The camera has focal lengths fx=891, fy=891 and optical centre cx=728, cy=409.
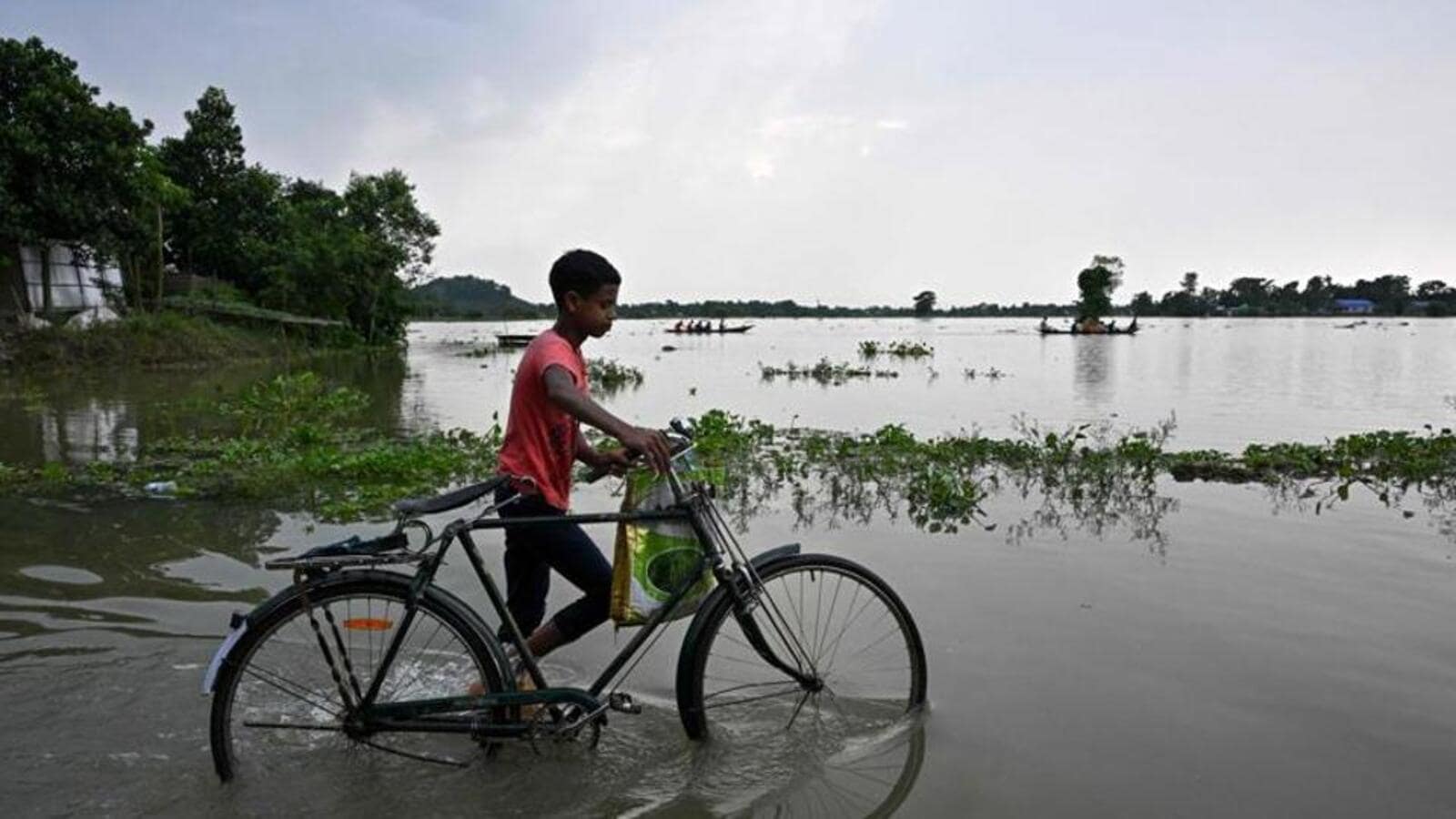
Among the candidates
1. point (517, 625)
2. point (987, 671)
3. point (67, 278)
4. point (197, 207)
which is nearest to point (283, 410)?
point (517, 625)

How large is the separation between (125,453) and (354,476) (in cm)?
389

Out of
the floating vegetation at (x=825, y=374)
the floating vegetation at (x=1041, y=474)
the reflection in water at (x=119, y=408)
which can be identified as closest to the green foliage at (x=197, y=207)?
the reflection in water at (x=119, y=408)

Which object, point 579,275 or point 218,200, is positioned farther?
point 218,200

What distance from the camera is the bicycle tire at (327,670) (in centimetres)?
331

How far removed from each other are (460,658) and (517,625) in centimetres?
63

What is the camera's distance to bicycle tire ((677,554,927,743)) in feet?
12.2

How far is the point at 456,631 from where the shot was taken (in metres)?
3.40

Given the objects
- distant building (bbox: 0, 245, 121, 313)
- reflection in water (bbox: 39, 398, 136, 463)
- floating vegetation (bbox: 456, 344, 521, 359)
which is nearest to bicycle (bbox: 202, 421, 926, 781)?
reflection in water (bbox: 39, 398, 136, 463)

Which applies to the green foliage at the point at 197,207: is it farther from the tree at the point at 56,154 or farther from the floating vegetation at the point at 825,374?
the floating vegetation at the point at 825,374

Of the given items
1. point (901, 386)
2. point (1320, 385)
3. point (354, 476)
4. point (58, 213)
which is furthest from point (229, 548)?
point (1320, 385)

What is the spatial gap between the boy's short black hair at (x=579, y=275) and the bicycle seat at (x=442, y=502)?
81 cm

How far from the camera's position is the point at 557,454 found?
366 centimetres

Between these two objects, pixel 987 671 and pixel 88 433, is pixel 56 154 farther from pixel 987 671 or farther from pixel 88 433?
pixel 987 671

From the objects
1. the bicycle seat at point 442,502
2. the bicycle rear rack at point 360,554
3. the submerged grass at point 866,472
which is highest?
the bicycle seat at point 442,502
